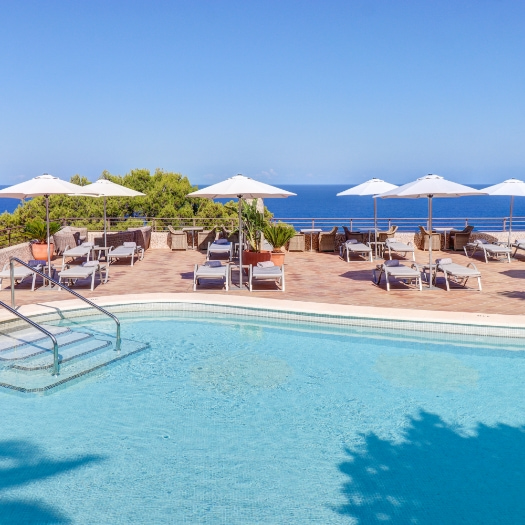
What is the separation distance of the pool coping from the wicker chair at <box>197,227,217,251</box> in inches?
266

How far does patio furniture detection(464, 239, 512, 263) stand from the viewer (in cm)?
1291

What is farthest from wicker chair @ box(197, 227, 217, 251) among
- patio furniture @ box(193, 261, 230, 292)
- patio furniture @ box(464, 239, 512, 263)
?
patio furniture @ box(464, 239, 512, 263)

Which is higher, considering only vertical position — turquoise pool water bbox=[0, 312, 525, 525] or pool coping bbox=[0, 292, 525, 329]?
pool coping bbox=[0, 292, 525, 329]

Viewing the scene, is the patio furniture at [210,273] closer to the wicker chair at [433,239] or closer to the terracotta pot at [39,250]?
the terracotta pot at [39,250]

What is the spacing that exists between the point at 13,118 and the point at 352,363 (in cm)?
4773

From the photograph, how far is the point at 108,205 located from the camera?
34188 mm

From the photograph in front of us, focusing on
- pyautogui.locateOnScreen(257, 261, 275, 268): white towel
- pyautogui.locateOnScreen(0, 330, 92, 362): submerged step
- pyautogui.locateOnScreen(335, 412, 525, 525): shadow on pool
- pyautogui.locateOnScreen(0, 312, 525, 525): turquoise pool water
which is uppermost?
pyautogui.locateOnScreen(257, 261, 275, 268): white towel

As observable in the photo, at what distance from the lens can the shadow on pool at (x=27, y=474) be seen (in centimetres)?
354

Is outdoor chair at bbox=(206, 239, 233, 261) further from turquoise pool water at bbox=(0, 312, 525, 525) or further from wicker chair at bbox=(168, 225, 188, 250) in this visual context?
turquoise pool water at bbox=(0, 312, 525, 525)

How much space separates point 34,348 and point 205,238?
969 cm

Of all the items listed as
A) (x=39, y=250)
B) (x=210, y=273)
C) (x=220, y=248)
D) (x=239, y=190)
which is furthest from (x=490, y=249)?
(x=39, y=250)

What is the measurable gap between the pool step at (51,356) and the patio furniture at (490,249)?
9.28 m

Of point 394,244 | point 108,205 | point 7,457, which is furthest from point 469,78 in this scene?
point 7,457

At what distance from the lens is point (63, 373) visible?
611 centimetres
